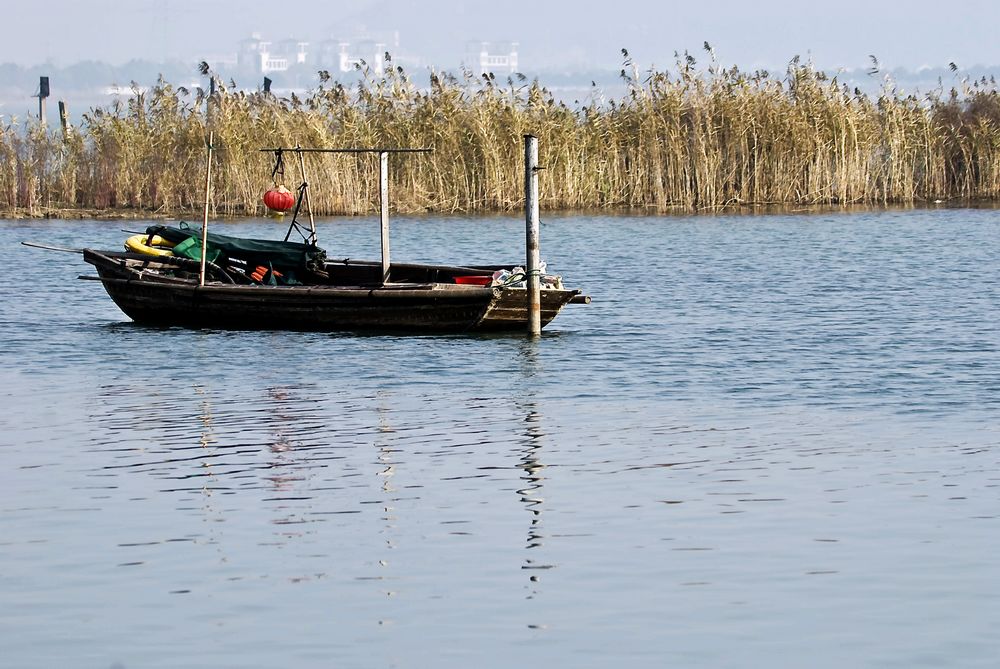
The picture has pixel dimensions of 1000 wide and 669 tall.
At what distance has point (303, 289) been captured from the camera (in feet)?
73.2

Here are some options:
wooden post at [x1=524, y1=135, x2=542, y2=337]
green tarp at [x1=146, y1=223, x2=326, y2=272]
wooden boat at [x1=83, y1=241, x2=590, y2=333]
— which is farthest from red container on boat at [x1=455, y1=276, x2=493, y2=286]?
green tarp at [x1=146, y1=223, x2=326, y2=272]

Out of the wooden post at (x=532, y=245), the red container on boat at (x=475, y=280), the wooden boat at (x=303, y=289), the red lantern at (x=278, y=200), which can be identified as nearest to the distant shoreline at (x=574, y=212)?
the wooden boat at (x=303, y=289)

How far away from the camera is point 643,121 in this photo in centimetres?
4225

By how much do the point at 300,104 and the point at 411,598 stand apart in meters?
34.0

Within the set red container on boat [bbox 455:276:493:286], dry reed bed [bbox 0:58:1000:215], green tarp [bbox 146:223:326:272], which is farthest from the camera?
dry reed bed [bbox 0:58:1000:215]

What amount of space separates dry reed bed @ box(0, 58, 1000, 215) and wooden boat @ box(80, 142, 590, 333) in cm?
1746

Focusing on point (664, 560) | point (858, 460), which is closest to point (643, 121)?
point (858, 460)

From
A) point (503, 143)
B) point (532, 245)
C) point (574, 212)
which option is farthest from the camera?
point (574, 212)

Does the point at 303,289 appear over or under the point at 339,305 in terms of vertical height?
over

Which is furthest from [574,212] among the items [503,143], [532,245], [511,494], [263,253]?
[511,494]

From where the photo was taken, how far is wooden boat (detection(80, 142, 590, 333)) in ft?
71.6

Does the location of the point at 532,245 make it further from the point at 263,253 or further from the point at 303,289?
the point at 263,253

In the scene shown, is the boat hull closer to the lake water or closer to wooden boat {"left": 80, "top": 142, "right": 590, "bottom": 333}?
wooden boat {"left": 80, "top": 142, "right": 590, "bottom": 333}

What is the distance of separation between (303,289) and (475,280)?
216cm
